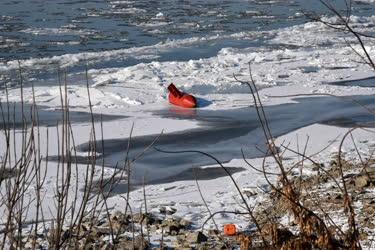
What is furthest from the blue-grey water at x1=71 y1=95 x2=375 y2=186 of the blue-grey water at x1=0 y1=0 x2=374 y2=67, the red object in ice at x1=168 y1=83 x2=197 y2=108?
the blue-grey water at x1=0 y1=0 x2=374 y2=67

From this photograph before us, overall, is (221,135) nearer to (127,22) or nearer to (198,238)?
(198,238)

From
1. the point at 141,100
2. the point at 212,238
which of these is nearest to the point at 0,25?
the point at 141,100

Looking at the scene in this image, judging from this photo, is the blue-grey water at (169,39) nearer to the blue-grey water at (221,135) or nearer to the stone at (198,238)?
the blue-grey water at (221,135)

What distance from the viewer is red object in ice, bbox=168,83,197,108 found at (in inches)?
495

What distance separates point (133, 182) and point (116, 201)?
2.78ft

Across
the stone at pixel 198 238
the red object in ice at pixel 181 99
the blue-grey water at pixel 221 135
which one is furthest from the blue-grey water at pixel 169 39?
the stone at pixel 198 238

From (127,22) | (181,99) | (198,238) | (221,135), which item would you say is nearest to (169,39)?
(127,22)

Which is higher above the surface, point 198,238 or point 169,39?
point 198,238

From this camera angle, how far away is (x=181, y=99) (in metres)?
12.6

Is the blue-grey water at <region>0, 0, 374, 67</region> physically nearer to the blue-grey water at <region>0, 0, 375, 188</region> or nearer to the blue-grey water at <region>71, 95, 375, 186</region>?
the blue-grey water at <region>0, 0, 375, 188</region>

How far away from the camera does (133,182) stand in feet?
27.9

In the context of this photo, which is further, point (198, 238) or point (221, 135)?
point (221, 135)

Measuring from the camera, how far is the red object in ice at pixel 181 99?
41.2 feet

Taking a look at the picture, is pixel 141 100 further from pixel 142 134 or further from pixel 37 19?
pixel 37 19
